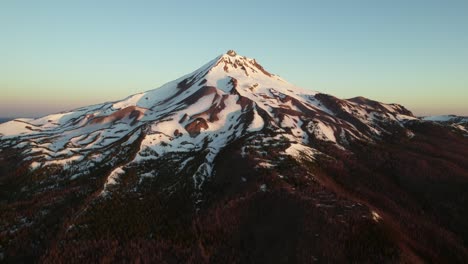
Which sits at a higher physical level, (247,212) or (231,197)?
(231,197)

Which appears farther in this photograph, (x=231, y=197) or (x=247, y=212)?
(x=231, y=197)

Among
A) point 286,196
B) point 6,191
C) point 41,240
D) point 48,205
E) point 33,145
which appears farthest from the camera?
point 33,145

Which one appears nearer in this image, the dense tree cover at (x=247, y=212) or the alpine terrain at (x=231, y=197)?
the dense tree cover at (x=247, y=212)

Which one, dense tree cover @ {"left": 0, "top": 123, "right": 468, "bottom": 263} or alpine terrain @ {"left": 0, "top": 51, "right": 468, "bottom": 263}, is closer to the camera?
dense tree cover @ {"left": 0, "top": 123, "right": 468, "bottom": 263}

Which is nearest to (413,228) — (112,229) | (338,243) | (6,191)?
(338,243)

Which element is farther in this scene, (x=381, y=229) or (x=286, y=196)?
(x=286, y=196)

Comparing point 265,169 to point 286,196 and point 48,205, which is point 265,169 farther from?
point 48,205

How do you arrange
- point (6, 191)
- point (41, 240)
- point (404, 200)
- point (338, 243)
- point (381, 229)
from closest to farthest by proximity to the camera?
1. point (338, 243)
2. point (381, 229)
3. point (41, 240)
4. point (404, 200)
5. point (6, 191)

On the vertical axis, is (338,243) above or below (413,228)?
above
